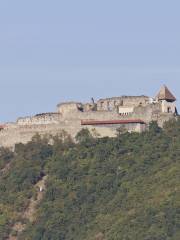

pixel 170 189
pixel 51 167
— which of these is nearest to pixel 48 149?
pixel 51 167

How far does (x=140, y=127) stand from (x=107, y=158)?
3.52m

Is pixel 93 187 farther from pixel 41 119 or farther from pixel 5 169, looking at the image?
pixel 5 169

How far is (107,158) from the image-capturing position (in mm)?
182750

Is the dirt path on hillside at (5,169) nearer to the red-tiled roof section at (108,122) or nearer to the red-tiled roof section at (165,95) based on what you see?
the red-tiled roof section at (108,122)

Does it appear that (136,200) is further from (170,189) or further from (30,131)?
(30,131)

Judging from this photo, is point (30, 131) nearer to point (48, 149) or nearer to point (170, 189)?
point (48, 149)

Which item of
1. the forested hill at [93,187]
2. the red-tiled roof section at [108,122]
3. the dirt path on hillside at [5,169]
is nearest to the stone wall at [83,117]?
the red-tiled roof section at [108,122]

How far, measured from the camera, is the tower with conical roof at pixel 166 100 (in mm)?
185000

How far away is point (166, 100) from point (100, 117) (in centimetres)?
477

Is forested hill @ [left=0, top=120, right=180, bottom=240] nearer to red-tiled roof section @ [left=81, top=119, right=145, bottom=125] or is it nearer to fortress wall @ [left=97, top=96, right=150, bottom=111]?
red-tiled roof section @ [left=81, top=119, right=145, bottom=125]

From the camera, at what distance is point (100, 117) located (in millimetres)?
185625

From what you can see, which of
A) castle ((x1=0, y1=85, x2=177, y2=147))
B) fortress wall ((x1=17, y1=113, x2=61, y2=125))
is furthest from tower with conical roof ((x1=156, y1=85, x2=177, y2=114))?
fortress wall ((x1=17, y1=113, x2=61, y2=125))

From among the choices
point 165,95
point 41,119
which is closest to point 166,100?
point 165,95

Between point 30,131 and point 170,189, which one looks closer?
point 170,189
